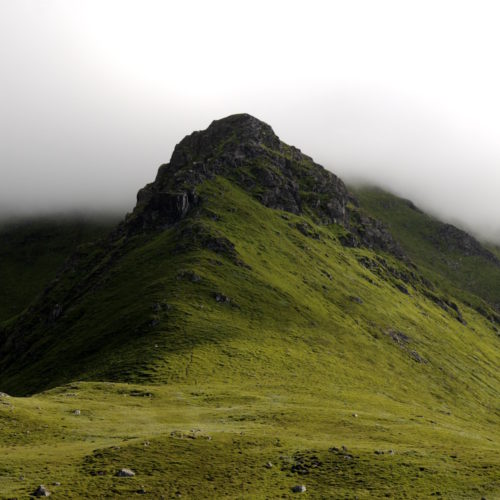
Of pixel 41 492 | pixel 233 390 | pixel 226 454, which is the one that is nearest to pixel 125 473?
pixel 41 492

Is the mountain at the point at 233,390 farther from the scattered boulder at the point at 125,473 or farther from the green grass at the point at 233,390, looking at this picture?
the scattered boulder at the point at 125,473

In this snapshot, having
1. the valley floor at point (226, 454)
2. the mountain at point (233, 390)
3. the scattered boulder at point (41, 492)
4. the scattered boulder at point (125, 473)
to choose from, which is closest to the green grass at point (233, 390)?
the valley floor at point (226, 454)

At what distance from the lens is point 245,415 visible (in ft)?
224

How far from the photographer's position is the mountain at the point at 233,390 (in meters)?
42.6

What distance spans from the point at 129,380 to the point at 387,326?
114m

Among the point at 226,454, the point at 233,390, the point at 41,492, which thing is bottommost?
the point at 233,390

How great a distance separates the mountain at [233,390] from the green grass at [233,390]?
34 cm

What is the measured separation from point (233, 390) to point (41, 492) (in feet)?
182

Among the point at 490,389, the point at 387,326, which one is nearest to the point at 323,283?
the point at 387,326

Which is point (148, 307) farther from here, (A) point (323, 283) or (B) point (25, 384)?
(A) point (323, 283)

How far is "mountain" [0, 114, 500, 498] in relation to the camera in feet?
140

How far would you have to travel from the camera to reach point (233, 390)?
90500mm

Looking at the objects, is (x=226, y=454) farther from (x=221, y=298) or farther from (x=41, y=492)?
(x=221, y=298)

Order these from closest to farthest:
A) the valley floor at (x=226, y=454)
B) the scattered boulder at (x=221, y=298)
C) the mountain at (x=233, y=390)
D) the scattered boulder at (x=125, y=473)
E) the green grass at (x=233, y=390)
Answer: the valley floor at (x=226, y=454)
the scattered boulder at (x=125, y=473)
the green grass at (x=233, y=390)
the mountain at (x=233, y=390)
the scattered boulder at (x=221, y=298)
